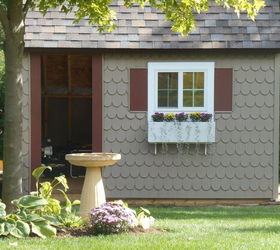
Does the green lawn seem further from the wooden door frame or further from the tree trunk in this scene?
the wooden door frame

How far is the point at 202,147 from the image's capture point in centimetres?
1147

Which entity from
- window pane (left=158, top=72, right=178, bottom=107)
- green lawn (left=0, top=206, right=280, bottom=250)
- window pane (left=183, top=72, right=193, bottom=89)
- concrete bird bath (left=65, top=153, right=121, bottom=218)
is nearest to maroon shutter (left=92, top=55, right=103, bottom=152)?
window pane (left=158, top=72, right=178, bottom=107)

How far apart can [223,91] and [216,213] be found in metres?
2.70

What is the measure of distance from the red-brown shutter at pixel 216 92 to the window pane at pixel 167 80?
0.28 metres

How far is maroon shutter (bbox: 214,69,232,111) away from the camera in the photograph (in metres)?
11.4

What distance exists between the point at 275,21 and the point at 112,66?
323cm

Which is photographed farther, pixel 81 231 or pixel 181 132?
pixel 181 132

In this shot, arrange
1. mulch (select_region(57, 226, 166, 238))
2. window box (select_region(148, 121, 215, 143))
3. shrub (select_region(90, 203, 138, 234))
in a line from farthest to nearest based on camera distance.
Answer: window box (select_region(148, 121, 215, 143)), mulch (select_region(57, 226, 166, 238)), shrub (select_region(90, 203, 138, 234))

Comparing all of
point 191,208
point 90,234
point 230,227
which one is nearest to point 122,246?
point 90,234

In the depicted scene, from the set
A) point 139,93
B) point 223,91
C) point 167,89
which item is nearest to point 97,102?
point 139,93

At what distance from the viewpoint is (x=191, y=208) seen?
34.8 feet

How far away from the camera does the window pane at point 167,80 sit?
1145cm

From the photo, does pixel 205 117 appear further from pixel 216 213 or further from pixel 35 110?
pixel 35 110

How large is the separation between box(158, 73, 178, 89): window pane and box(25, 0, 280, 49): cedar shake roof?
59cm
